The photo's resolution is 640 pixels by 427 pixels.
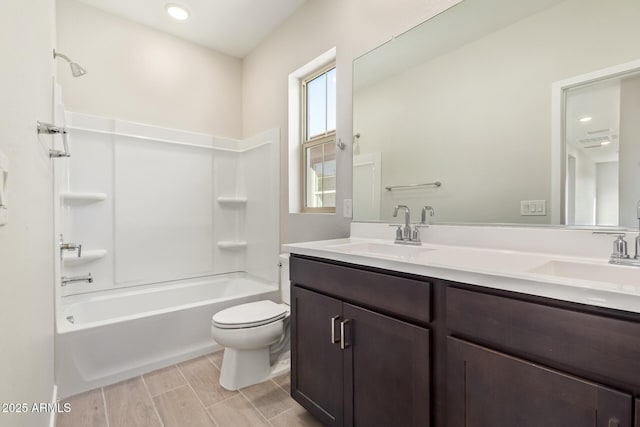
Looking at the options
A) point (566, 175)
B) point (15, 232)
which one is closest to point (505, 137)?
point (566, 175)

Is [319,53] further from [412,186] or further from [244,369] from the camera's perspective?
[244,369]

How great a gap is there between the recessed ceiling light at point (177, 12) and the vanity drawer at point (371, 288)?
233 centimetres

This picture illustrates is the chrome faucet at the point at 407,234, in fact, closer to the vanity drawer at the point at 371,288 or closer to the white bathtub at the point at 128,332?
the vanity drawer at the point at 371,288

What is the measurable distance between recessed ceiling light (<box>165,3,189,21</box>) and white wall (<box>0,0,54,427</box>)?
157 centimetres

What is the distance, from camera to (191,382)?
1834 millimetres

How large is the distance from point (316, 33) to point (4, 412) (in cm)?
245

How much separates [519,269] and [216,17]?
2826 millimetres

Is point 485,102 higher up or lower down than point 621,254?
higher up

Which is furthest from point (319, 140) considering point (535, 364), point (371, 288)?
point (535, 364)

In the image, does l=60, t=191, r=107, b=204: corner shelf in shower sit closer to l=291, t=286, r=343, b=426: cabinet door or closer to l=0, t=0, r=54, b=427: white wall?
l=0, t=0, r=54, b=427: white wall

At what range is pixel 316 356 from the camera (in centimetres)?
134

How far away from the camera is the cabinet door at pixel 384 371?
3.13 feet

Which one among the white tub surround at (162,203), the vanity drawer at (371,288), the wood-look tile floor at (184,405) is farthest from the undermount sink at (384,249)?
the white tub surround at (162,203)

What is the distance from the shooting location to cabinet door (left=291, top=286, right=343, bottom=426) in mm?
1246
